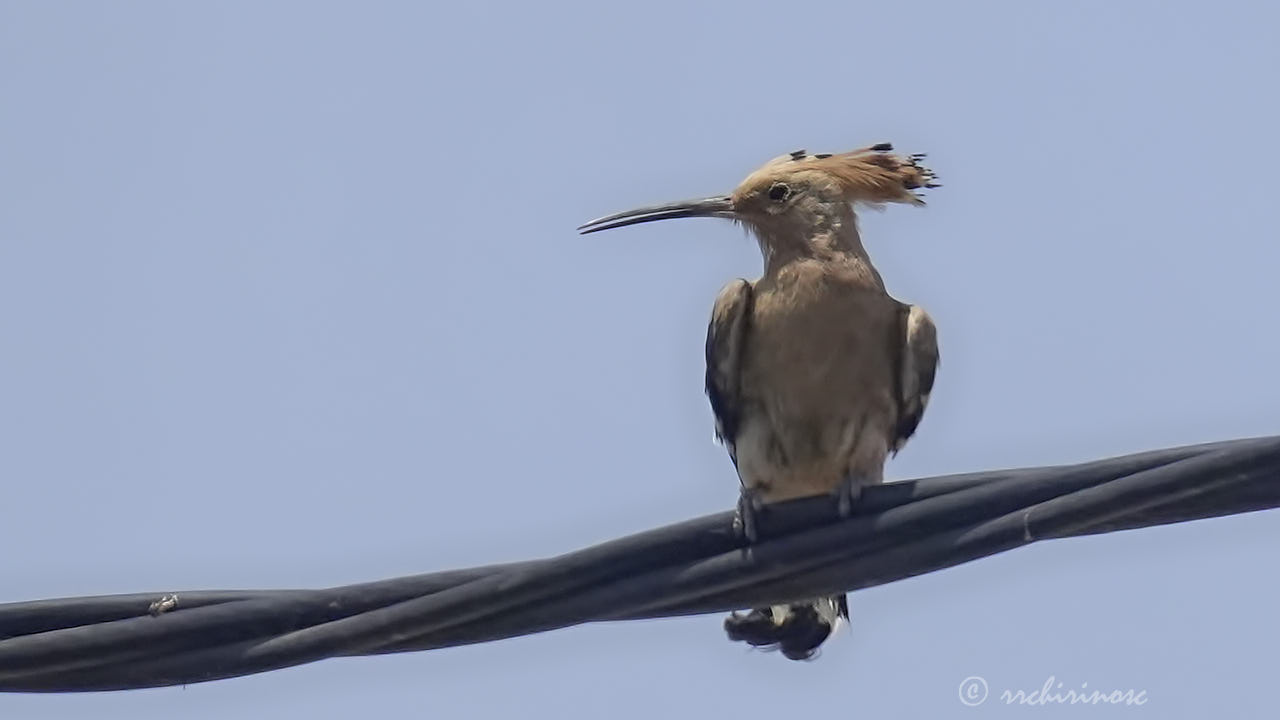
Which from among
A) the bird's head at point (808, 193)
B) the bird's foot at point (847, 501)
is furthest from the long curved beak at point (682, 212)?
the bird's foot at point (847, 501)

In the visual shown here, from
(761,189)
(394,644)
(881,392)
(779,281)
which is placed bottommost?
(394,644)

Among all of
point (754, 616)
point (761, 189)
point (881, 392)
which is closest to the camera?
point (754, 616)

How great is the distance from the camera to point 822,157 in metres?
7.85

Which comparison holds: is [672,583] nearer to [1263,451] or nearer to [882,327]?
[1263,451]

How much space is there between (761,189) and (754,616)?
2228 mm

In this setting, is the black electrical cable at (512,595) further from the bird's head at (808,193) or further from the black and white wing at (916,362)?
the bird's head at (808,193)

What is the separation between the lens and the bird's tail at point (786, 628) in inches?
239

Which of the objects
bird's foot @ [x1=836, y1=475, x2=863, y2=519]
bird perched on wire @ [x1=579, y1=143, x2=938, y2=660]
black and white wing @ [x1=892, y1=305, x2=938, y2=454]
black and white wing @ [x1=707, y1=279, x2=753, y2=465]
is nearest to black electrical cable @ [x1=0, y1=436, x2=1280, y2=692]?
bird's foot @ [x1=836, y1=475, x2=863, y2=519]

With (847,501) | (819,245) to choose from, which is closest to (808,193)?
(819,245)

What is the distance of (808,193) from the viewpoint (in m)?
7.65

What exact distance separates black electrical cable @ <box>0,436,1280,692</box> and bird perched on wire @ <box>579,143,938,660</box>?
6.71 feet

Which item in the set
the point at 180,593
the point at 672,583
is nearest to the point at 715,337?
the point at 672,583

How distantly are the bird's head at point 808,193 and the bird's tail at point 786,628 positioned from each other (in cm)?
181

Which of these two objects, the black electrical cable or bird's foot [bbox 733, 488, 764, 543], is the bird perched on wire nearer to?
bird's foot [bbox 733, 488, 764, 543]
